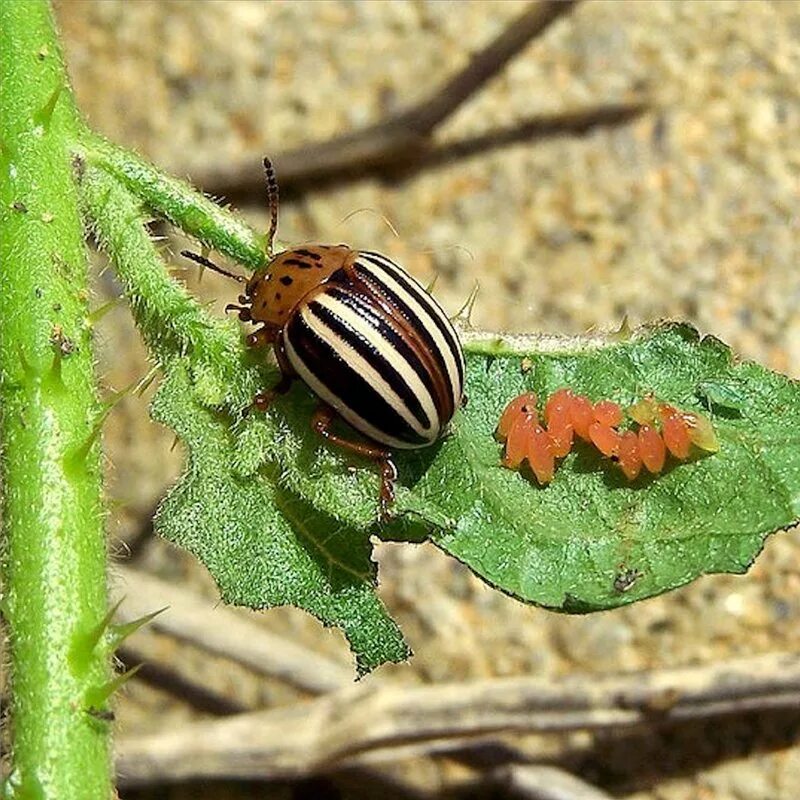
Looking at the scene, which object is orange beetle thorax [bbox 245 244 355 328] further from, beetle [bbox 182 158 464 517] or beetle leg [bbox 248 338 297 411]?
beetle leg [bbox 248 338 297 411]

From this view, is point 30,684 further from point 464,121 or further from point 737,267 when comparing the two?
point 464,121

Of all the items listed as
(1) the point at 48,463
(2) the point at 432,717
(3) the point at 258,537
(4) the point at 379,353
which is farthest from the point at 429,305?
(2) the point at 432,717

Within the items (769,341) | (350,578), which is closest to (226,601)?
(350,578)

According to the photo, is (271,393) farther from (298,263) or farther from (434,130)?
(434,130)

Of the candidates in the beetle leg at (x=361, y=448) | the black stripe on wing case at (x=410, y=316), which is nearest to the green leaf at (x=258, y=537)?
the beetle leg at (x=361, y=448)

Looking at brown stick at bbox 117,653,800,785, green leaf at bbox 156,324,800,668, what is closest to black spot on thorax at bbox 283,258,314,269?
green leaf at bbox 156,324,800,668

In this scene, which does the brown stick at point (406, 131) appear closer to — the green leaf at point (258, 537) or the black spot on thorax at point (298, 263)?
the black spot on thorax at point (298, 263)
